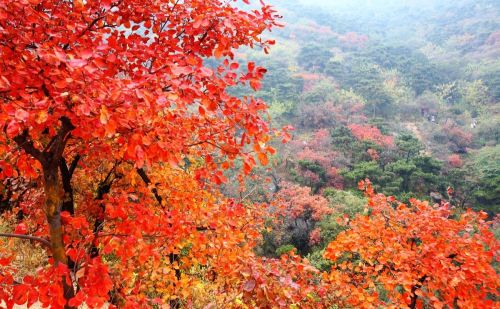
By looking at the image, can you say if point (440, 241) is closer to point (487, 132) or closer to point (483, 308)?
point (483, 308)

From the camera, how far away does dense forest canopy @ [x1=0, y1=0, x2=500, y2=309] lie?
2312 mm

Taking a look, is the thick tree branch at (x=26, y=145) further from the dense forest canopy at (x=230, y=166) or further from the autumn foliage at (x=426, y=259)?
the autumn foliage at (x=426, y=259)

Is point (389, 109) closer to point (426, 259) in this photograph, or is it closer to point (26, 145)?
point (426, 259)

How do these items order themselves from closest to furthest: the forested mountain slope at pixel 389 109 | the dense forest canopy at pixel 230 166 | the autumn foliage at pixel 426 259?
Answer: the dense forest canopy at pixel 230 166 < the autumn foliage at pixel 426 259 < the forested mountain slope at pixel 389 109

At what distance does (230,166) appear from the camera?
3588 mm

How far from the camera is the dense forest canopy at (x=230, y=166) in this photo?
7.59 feet

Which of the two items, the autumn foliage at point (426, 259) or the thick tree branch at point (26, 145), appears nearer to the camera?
the thick tree branch at point (26, 145)

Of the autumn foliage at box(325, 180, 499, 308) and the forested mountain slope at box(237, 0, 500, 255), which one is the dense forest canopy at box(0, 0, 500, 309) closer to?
the autumn foliage at box(325, 180, 499, 308)

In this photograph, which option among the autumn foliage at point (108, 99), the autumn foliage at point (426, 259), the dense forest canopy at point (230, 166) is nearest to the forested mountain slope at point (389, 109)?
the dense forest canopy at point (230, 166)

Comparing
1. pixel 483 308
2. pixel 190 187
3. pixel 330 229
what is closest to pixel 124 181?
pixel 190 187

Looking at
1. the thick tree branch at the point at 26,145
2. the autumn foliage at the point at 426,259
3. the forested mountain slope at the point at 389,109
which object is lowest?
the forested mountain slope at the point at 389,109

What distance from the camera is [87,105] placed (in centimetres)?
168

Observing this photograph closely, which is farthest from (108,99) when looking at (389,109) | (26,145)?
(389,109)

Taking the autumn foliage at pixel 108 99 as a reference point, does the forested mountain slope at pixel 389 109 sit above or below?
below
